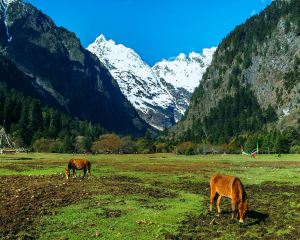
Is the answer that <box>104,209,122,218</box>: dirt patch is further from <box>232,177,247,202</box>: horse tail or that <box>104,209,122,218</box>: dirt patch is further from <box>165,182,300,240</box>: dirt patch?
<box>232,177,247,202</box>: horse tail

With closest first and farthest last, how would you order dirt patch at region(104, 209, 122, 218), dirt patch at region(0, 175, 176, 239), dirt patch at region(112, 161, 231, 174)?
dirt patch at region(0, 175, 176, 239), dirt patch at region(104, 209, 122, 218), dirt patch at region(112, 161, 231, 174)

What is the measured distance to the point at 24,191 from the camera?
37.7 metres

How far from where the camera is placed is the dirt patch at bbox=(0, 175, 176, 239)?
80.7ft

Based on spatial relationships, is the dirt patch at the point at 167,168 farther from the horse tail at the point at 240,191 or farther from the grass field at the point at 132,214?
the horse tail at the point at 240,191

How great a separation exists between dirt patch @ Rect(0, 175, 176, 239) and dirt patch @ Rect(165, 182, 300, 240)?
6.10 m

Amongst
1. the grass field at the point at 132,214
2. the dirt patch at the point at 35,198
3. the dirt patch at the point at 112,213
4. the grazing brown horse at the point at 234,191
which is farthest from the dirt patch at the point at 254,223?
the dirt patch at the point at 35,198

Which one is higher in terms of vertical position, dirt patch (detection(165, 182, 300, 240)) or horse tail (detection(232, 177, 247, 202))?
horse tail (detection(232, 177, 247, 202))

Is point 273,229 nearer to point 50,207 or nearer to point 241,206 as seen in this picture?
point 241,206

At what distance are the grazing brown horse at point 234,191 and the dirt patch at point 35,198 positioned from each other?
23.9ft

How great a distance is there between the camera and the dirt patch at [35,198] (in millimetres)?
24583

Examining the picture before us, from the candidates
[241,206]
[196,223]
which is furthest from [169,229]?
[241,206]

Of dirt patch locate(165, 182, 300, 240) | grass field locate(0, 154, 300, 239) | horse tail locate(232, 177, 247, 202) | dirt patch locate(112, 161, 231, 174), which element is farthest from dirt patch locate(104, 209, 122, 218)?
dirt patch locate(112, 161, 231, 174)

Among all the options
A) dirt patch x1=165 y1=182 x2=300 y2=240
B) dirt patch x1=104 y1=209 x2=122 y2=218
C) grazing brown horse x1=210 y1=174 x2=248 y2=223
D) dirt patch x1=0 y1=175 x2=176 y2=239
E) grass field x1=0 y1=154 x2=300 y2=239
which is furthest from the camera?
dirt patch x1=104 y1=209 x2=122 y2=218

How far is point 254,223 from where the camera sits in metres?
26.1
